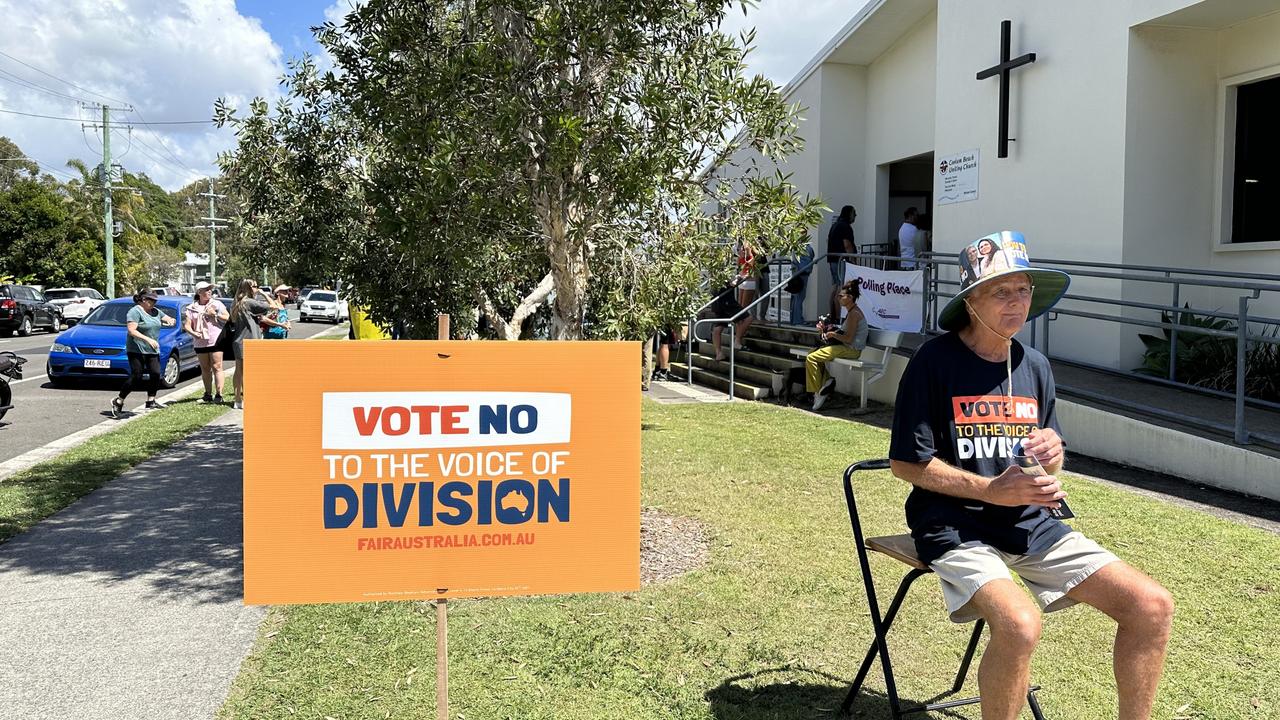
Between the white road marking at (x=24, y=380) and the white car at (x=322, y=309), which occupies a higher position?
the white car at (x=322, y=309)

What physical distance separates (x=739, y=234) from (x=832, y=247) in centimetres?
1128

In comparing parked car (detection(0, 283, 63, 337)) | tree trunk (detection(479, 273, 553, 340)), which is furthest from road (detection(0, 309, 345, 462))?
parked car (detection(0, 283, 63, 337))

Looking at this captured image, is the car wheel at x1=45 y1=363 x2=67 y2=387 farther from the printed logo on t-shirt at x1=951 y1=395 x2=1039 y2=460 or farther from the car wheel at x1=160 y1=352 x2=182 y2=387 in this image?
the printed logo on t-shirt at x1=951 y1=395 x2=1039 y2=460

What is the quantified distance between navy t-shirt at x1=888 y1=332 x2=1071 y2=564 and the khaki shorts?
4 cm

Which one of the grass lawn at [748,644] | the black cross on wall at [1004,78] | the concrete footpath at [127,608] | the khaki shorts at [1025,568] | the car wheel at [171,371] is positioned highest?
the black cross on wall at [1004,78]

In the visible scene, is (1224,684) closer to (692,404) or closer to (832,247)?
(692,404)

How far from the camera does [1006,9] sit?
11.9 m

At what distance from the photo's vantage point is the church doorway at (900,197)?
56.9 feet

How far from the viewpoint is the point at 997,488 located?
3045mm

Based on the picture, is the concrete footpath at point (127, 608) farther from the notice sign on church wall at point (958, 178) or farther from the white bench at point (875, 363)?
the notice sign on church wall at point (958, 178)

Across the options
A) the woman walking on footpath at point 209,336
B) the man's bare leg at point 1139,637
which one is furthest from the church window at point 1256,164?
the woman walking on footpath at point 209,336

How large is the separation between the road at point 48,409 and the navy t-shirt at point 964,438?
946 centimetres

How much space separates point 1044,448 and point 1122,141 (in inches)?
323

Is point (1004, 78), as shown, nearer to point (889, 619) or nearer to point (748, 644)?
point (748, 644)
